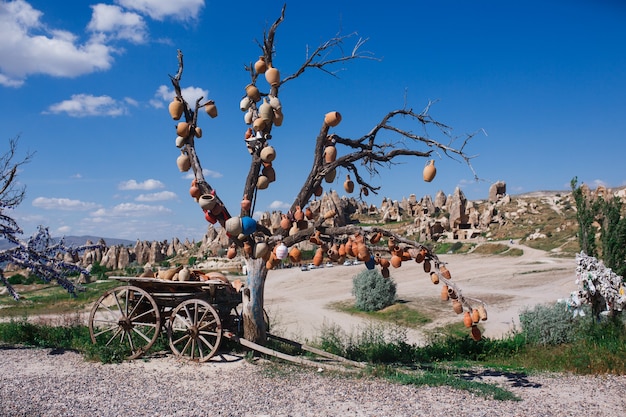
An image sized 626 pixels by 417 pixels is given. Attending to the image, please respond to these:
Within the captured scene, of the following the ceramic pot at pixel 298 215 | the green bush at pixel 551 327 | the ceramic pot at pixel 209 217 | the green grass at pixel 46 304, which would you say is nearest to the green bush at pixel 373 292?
the green bush at pixel 551 327

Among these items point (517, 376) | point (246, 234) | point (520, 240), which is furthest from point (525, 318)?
point (520, 240)

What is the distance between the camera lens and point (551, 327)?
37.1ft

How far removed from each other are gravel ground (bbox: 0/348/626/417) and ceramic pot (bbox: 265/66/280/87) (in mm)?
5002

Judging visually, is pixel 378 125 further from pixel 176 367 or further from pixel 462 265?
pixel 462 265

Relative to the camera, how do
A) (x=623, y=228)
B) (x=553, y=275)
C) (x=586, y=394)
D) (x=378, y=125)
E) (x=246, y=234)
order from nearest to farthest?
(x=586, y=394) < (x=246, y=234) < (x=378, y=125) < (x=623, y=228) < (x=553, y=275)

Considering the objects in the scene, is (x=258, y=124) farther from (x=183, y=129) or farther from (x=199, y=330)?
(x=199, y=330)

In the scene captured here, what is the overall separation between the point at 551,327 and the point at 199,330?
7.70 m

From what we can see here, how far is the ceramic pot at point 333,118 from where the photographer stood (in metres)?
8.78

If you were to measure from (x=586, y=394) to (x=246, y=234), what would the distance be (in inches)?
234

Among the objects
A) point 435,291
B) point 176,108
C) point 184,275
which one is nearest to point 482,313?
point 184,275

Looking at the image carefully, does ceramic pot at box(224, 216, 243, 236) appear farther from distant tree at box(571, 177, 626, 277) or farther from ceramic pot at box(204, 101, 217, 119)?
distant tree at box(571, 177, 626, 277)

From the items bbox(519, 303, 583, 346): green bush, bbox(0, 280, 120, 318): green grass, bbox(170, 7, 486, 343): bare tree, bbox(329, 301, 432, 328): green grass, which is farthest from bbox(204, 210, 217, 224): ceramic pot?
bbox(0, 280, 120, 318): green grass

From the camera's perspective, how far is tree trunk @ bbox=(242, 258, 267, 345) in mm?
9344

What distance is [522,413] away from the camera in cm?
674
